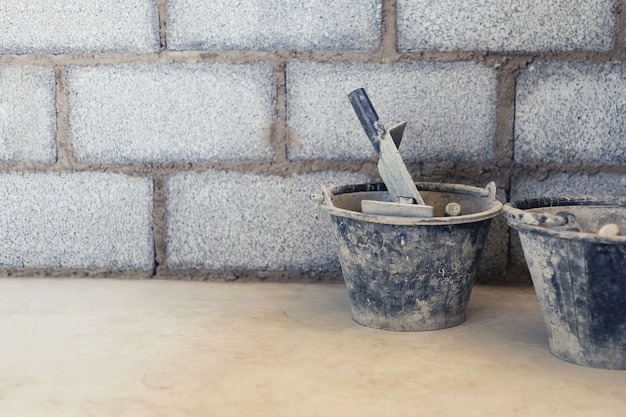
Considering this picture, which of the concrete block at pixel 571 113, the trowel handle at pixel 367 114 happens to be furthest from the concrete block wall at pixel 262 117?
the trowel handle at pixel 367 114

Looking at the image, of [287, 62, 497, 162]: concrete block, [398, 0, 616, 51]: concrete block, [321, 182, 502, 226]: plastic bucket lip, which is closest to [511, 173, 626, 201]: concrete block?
[287, 62, 497, 162]: concrete block

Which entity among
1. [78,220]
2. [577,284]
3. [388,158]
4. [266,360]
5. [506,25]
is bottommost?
[266,360]

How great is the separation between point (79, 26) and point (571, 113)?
1.69m

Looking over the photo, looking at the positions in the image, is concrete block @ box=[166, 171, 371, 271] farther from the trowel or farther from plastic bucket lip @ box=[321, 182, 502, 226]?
the trowel

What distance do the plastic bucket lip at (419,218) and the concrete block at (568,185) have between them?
0.93ft

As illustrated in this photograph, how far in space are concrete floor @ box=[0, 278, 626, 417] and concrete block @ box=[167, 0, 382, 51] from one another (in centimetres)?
84

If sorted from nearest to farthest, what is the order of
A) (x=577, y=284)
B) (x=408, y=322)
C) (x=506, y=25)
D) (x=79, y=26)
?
(x=577, y=284)
(x=408, y=322)
(x=506, y=25)
(x=79, y=26)

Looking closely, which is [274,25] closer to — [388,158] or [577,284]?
[388,158]

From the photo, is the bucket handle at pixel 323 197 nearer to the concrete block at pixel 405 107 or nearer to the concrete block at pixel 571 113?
the concrete block at pixel 405 107

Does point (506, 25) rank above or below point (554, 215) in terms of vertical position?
above

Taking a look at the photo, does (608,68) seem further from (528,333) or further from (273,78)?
(273,78)

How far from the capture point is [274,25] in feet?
8.80

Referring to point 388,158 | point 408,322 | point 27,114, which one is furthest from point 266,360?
point 27,114

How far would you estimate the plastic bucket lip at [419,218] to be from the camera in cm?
216
